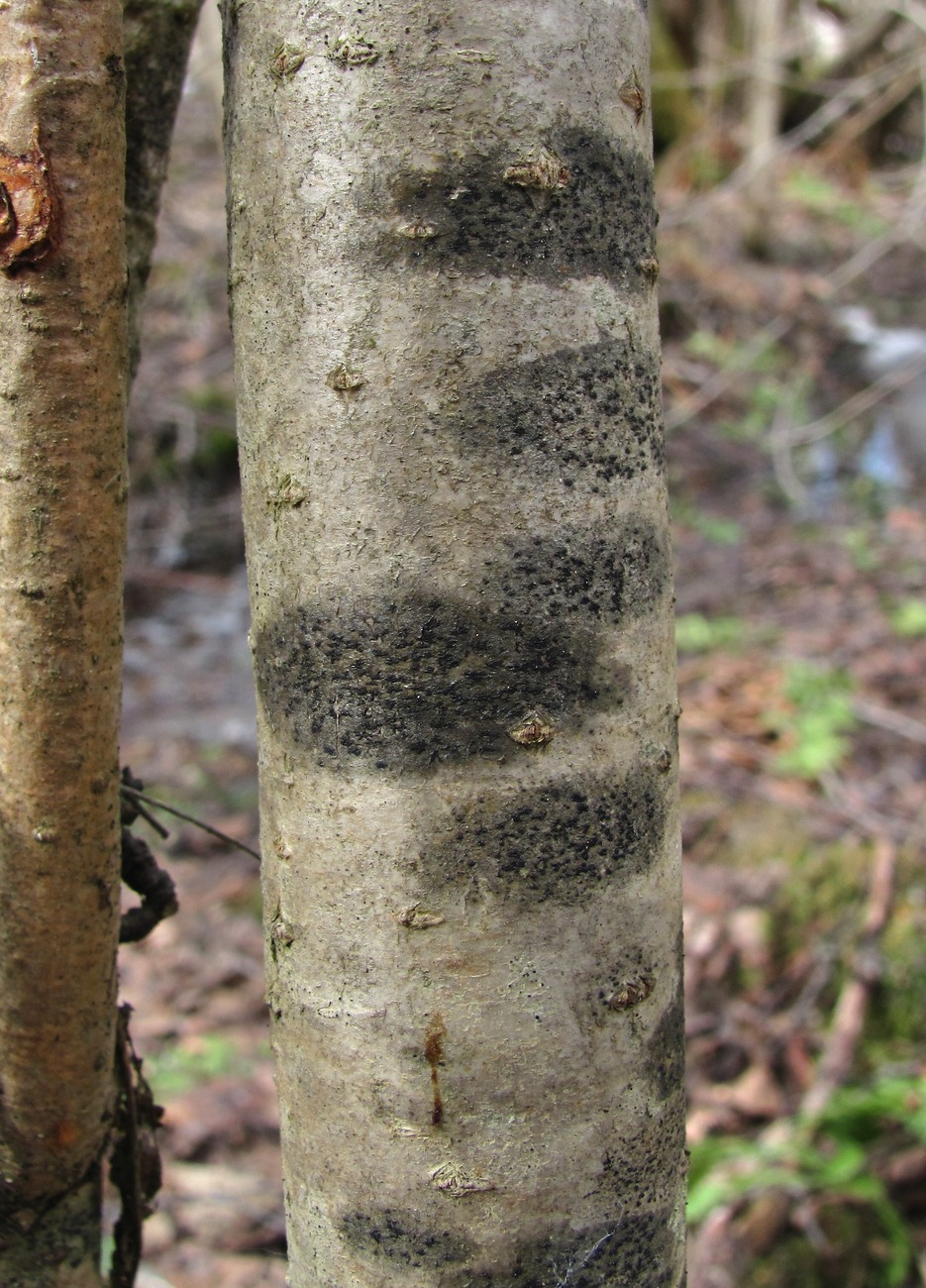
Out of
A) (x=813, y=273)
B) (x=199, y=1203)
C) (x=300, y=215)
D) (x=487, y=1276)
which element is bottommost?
(x=199, y=1203)

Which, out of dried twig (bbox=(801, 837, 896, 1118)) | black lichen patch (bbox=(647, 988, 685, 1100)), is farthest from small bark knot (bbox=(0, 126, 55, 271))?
dried twig (bbox=(801, 837, 896, 1118))

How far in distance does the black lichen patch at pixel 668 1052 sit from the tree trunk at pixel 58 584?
0.45m

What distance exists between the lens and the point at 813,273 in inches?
436

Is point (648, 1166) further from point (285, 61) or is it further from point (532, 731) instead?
point (285, 61)

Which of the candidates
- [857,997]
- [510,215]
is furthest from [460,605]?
[857,997]

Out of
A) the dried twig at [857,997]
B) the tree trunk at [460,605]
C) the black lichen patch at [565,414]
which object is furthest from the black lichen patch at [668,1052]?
the dried twig at [857,997]

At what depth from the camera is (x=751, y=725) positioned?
183 inches

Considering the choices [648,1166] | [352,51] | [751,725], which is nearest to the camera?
[352,51]

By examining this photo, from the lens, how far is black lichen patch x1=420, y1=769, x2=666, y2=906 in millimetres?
722

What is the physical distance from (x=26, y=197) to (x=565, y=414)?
15.8 inches

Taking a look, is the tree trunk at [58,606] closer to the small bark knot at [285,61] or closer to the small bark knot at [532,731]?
the small bark knot at [285,61]

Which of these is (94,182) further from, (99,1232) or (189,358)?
(189,358)

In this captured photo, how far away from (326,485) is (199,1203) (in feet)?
9.14

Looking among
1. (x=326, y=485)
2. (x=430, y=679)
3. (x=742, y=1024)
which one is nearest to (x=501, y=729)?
(x=430, y=679)
